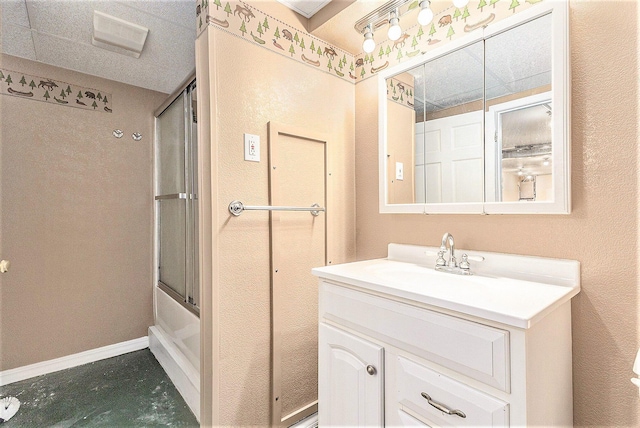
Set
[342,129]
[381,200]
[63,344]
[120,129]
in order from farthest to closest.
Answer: [120,129] → [63,344] → [342,129] → [381,200]

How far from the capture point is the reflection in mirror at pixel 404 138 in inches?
53.1

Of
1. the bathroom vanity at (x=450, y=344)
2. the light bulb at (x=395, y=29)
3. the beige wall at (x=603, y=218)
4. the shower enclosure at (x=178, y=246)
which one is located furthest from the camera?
the shower enclosure at (x=178, y=246)

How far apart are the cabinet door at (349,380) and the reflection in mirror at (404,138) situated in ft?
2.30

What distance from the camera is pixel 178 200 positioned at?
2.01 metres

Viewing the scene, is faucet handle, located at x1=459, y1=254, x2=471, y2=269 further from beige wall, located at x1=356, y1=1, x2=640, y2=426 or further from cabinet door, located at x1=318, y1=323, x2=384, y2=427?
cabinet door, located at x1=318, y1=323, x2=384, y2=427

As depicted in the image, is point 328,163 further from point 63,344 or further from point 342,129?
point 63,344

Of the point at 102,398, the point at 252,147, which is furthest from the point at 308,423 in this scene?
the point at 252,147

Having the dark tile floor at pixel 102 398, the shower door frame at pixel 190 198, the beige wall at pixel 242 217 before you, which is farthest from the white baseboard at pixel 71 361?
the beige wall at pixel 242 217

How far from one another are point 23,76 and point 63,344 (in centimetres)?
175

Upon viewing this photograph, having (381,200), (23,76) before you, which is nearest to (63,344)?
(23,76)

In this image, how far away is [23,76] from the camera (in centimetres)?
183

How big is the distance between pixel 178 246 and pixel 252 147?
1.16 m

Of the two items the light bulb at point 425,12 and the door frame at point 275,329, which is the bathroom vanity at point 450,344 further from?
the light bulb at point 425,12

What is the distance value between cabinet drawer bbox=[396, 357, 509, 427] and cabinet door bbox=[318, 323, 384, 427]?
0.30ft
